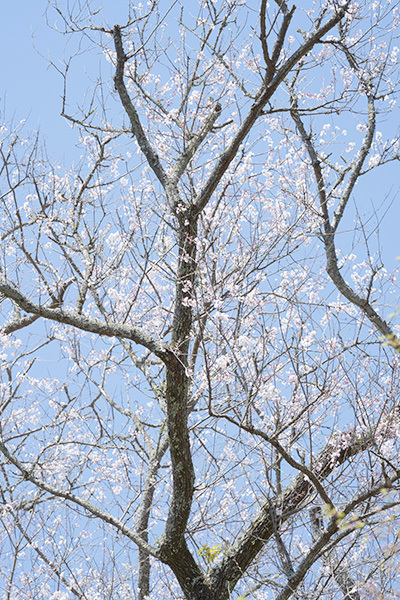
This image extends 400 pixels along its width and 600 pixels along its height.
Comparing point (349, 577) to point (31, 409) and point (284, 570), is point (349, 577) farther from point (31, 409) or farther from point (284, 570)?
point (31, 409)

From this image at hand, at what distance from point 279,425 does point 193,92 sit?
3.55 meters

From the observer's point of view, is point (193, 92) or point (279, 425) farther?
point (193, 92)

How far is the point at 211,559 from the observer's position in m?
4.87

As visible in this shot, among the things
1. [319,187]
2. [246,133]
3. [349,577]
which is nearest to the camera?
[246,133]

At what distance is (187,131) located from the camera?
5.64m


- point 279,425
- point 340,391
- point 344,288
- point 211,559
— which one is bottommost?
point 211,559

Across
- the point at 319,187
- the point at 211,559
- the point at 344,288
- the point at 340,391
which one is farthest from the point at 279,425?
the point at 319,187

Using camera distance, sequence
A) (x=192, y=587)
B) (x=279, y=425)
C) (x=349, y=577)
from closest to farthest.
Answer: (x=279, y=425), (x=192, y=587), (x=349, y=577)

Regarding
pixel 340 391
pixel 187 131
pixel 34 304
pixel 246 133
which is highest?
pixel 187 131

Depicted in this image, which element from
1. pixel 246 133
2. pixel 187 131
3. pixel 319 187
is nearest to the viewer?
pixel 246 133

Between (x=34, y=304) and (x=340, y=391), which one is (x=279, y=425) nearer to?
(x=340, y=391)

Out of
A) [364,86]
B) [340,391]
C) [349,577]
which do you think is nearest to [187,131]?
[364,86]

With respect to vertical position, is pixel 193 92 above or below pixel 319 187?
above

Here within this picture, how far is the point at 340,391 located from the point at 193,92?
10.9 feet
